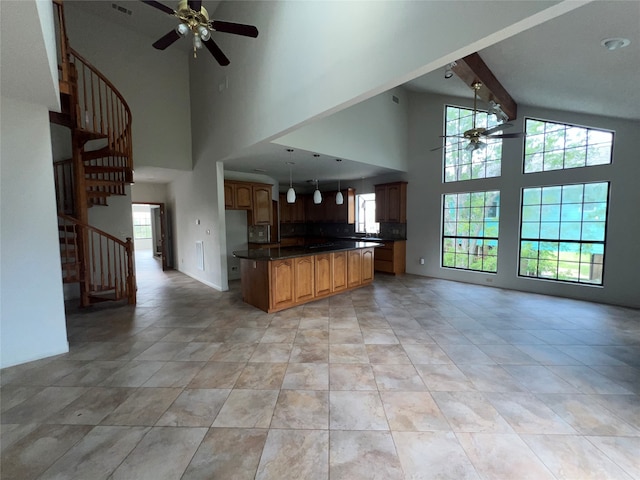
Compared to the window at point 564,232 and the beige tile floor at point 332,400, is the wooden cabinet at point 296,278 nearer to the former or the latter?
the beige tile floor at point 332,400

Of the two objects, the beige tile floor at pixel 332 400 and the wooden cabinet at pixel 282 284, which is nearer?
the beige tile floor at pixel 332 400

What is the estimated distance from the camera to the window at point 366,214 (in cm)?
809

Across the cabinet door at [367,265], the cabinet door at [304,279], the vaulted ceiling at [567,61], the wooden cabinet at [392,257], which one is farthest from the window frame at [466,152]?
the cabinet door at [304,279]

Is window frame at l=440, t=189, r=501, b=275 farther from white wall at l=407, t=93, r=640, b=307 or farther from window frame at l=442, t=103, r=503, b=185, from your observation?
window frame at l=442, t=103, r=503, b=185

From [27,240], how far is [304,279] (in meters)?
3.38

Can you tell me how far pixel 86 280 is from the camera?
4348 mm

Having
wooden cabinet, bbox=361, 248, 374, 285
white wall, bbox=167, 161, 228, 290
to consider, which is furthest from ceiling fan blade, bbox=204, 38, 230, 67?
wooden cabinet, bbox=361, 248, 374, 285

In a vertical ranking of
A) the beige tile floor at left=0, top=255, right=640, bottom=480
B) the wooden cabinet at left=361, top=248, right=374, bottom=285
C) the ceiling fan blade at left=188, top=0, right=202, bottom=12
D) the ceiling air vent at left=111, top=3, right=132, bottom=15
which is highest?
the ceiling air vent at left=111, top=3, right=132, bottom=15

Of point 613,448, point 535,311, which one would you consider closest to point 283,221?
point 535,311

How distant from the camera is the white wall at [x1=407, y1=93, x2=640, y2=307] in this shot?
414 cm

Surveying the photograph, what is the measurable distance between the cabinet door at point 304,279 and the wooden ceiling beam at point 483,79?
11.0ft

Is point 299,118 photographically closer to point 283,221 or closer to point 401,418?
point 401,418

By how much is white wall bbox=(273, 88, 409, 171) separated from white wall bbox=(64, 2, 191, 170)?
3.24 m

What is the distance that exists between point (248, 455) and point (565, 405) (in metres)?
2.36
